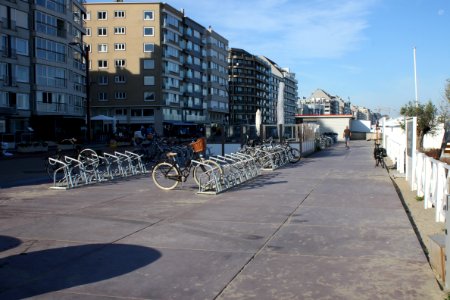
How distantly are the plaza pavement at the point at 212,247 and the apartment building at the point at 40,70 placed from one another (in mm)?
28529

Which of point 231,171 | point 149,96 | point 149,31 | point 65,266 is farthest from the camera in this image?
point 149,31

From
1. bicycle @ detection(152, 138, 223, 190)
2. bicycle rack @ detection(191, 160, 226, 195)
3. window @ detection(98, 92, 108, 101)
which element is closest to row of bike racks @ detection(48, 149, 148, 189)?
bicycle @ detection(152, 138, 223, 190)

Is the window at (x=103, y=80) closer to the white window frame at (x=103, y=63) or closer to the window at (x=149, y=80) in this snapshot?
the white window frame at (x=103, y=63)

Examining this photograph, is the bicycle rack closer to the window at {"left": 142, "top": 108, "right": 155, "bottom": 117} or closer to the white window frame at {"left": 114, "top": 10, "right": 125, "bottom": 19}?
the window at {"left": 142, "top": 108, "right": 155, "bottom": 117}

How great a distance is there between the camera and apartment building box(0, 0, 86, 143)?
1607 inches

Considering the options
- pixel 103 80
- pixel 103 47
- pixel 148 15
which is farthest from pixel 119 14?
pixel 103 80

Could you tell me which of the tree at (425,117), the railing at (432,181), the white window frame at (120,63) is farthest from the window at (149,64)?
the railing at (432,181)

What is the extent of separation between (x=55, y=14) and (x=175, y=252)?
47.1 metres

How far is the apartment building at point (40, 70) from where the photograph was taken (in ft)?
134

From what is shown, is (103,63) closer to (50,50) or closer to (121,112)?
(121,112)

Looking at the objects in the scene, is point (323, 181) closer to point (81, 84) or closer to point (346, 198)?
point (346, 198)

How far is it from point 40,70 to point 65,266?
44.1 m

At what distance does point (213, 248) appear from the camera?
6246 mm

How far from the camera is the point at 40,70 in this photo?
45.8m
